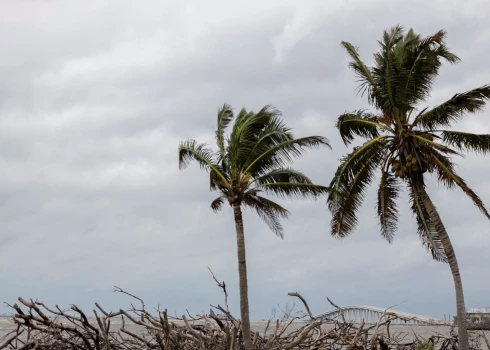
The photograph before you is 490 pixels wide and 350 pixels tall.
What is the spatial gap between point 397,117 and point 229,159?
20.7 feet

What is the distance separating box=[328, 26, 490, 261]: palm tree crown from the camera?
928 inches

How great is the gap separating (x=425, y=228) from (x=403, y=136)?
384 centimetres

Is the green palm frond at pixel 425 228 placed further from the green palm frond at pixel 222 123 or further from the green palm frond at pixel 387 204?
the green palm frond at pixel 222 123

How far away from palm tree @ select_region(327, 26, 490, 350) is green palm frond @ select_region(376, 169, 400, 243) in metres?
0.04

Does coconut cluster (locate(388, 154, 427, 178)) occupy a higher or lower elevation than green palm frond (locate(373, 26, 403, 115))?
lower

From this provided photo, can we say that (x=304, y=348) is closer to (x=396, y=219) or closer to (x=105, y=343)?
(x=105, y=343)

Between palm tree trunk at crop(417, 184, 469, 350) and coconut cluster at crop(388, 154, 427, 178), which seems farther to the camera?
palm tree trunk at crop(417, 184, 469, 350)

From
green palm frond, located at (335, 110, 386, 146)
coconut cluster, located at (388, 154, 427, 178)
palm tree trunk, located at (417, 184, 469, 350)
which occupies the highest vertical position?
green palm frond, located at (335, 110, 386, 146)

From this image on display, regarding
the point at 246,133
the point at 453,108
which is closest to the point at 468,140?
the point at 453,108

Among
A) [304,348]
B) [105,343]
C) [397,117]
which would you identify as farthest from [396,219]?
[105,343]

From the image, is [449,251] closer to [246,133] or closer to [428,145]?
[428,145]

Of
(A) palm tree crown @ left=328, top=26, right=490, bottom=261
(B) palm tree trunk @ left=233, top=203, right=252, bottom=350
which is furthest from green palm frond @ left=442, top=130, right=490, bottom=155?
(B) palm tree trunk @ left=233, top=203, right=252, bottom=350

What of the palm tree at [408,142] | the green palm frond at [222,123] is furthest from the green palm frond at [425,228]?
the green palm frond at [222,123]

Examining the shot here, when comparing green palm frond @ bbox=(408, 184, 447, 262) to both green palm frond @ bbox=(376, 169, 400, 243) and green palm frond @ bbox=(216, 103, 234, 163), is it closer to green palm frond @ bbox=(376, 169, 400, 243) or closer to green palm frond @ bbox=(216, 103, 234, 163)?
green palm frond @ bbox=(376, 169, 400, 243)
